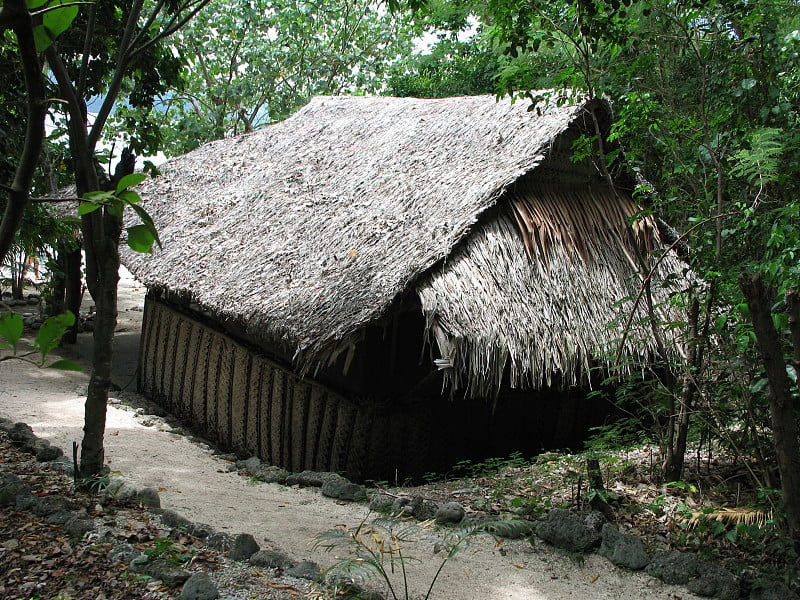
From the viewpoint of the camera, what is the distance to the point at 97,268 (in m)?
4.17

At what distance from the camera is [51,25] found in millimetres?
1376

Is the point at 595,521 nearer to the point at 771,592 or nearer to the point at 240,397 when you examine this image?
the point at 771,592

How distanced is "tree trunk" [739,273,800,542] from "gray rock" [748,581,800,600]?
24 cm

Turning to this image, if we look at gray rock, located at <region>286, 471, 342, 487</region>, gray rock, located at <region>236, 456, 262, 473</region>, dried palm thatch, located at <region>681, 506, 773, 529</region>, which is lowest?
gray rock, located at <region>236, 456, 262, 473</region>

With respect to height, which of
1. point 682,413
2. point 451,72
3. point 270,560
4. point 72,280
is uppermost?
point 451,72

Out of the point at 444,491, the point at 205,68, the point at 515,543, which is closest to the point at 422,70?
the point at 205,68

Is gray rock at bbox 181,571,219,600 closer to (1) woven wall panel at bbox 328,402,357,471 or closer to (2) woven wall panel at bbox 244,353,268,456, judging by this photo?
(1) woven wall panel at bbox 328,402,357,471

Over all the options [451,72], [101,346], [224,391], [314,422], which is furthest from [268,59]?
[101,346]

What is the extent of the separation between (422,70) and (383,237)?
1029 centimetres

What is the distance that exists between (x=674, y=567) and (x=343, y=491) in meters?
2.14

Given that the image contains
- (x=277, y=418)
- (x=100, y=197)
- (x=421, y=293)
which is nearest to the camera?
(x=100, y=197)

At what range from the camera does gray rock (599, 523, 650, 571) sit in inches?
144

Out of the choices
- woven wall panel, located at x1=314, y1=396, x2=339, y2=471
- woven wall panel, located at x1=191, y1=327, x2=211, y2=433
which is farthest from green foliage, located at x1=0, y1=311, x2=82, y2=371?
woven wall panel, located at x1=191, y1=327, x2=211, y2=433

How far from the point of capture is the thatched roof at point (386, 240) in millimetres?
5160
